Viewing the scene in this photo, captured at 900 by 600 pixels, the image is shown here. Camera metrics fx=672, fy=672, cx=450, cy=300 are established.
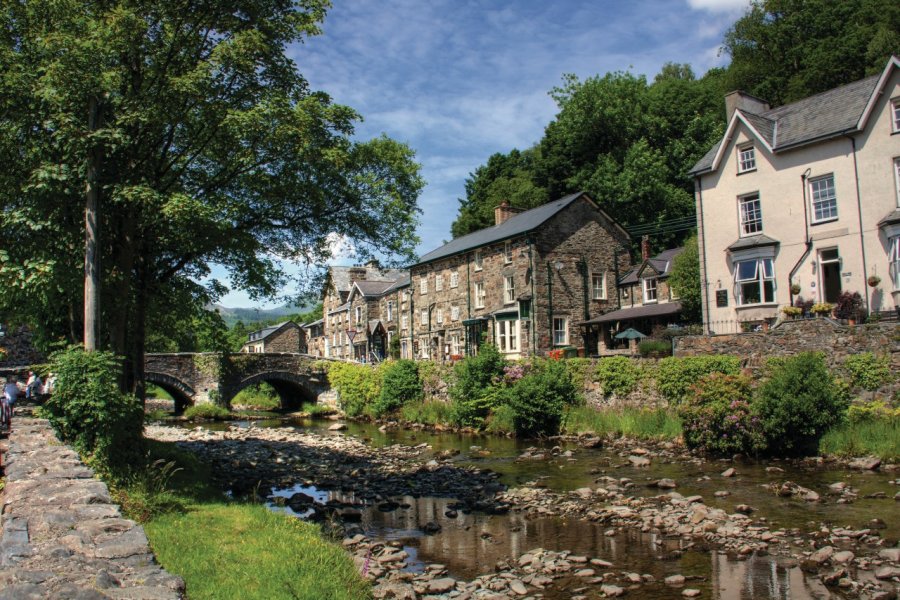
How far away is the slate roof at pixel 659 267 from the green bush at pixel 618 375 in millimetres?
13416

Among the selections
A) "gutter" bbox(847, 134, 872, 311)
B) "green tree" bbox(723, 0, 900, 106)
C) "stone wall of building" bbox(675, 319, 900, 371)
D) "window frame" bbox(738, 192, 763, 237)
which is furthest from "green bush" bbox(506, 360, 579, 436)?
"green tree" bbox(723, 0, 900, 106)

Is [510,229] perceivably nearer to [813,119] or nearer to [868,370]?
[813,119]

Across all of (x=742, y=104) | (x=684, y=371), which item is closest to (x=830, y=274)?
(x=684, y=371)

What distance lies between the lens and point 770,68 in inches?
2032

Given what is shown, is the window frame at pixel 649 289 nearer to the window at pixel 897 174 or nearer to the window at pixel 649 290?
the window at pixel 649 290

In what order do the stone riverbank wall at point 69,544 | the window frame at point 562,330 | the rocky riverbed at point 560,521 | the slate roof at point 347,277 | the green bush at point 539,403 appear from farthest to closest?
the slate roof at point 347,277
the window frame at point 562,330
the green bush at point 539,403
the rocky riverbed at point 560,521
the stone riverbank wall at point 69,544

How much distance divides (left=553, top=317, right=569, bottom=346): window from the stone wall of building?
49.1ft

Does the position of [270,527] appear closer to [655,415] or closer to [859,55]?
[655,415]

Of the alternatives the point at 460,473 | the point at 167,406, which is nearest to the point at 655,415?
the point at 460,473

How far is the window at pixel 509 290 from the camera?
4253 centimetres

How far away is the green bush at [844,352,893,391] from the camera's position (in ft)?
68.2

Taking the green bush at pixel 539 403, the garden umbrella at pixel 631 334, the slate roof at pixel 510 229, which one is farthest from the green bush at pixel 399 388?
the garden umbrella at pixel 631 334

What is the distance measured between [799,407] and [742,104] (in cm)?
1926

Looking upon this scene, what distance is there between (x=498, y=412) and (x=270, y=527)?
67.1 feet
